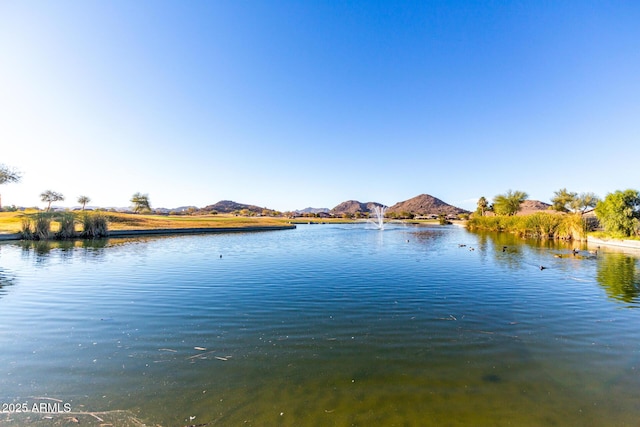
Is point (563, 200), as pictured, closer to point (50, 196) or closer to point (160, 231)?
point (160, 231)

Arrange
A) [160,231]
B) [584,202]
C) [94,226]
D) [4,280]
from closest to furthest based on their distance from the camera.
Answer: [4,280] < [94,226] < [160,231] < [584,202]

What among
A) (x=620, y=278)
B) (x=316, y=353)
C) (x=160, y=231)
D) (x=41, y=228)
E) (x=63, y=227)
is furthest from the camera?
(x=160, y=231)

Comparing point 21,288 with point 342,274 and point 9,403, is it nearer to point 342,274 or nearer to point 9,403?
point 9,403

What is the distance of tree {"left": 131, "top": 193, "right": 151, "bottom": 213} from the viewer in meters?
112

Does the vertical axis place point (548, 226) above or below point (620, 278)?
above

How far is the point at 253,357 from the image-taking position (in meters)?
7.02

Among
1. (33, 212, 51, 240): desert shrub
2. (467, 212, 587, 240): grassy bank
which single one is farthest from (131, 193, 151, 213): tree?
(467, 212, 587, 240): grassy bank

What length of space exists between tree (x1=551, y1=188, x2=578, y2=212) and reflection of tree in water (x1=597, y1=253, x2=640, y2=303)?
86269 millimetres

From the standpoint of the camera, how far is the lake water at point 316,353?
507 cm

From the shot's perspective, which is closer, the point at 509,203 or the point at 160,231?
the point at 160,231

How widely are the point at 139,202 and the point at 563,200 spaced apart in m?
150

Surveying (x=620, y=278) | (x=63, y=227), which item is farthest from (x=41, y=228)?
(x=620, y=278)

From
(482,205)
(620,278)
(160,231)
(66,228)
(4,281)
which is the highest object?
(482,205)

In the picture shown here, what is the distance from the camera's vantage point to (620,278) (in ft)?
57.3
